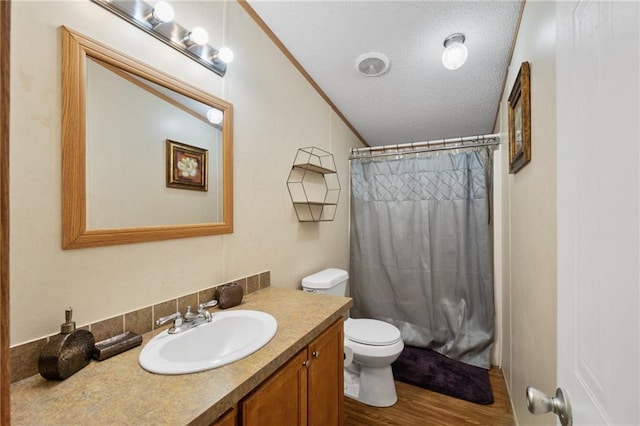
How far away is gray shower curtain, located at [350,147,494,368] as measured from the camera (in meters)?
2.30

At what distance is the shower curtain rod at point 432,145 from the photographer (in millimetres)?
2252

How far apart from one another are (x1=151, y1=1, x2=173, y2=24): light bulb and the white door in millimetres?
1257

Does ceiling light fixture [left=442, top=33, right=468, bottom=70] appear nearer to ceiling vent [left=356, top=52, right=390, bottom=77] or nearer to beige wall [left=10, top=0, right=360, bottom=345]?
ceiling vent [left=356, top=52, right=390, bottom=77]

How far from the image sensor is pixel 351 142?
280cm

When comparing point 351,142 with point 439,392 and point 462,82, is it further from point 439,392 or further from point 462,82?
point 439,392

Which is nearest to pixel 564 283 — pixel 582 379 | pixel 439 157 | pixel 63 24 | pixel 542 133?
pixel 582 379

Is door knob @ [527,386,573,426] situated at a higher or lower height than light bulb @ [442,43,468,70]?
lower

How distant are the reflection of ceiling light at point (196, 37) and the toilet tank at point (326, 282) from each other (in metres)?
1.47

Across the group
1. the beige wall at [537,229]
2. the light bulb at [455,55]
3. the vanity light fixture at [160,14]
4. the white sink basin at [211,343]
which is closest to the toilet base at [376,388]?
the beige wall at [537,229]

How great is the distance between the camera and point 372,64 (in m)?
1.88

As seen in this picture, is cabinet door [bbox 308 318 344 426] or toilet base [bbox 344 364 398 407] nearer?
cabinet door [bbox 308 318 344 426]

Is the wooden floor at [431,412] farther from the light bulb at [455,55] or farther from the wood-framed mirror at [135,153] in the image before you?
the light bulb at [455,55]

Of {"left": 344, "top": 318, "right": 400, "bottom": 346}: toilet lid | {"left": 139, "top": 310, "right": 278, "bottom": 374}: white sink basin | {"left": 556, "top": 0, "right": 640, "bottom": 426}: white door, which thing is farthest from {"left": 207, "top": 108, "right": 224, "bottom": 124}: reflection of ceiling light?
{"left": 344, "top": 318, "right": 400, "bottom": 346}: toilet lid

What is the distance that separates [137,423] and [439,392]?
78.3 inches
